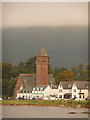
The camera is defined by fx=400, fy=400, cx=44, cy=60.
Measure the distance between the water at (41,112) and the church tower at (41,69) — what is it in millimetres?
613

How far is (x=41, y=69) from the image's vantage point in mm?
8016

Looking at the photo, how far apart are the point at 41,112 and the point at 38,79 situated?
0.96m

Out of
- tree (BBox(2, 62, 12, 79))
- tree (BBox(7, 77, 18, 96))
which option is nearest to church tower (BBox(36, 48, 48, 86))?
tree (BBox(7, 77, 18, 96))

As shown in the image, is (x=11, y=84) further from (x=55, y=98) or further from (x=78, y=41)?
(x=78, y=41)

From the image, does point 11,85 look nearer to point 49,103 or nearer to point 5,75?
point 5,75

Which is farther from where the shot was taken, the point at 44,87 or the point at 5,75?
the point at 5,75

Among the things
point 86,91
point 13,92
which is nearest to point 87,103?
point 86,91

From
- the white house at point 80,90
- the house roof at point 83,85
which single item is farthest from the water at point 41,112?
the house roof at point 83,85

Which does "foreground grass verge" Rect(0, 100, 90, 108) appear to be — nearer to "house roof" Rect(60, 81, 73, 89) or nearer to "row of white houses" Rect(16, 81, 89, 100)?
"row of white houses" Rect(16, 81, 89, 100)

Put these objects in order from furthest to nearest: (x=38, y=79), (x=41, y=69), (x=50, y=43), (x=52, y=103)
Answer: (x=38, y=79)
(x=41, y=69)
(x=52, y=103)
(x=50, y=43)

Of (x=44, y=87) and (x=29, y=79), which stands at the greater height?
(x=29, y=79)

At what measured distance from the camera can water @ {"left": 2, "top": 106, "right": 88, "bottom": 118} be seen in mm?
7164

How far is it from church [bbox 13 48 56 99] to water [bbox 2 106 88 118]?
513mm

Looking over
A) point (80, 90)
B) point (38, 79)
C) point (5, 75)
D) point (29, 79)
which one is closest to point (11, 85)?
point (5, 75)
